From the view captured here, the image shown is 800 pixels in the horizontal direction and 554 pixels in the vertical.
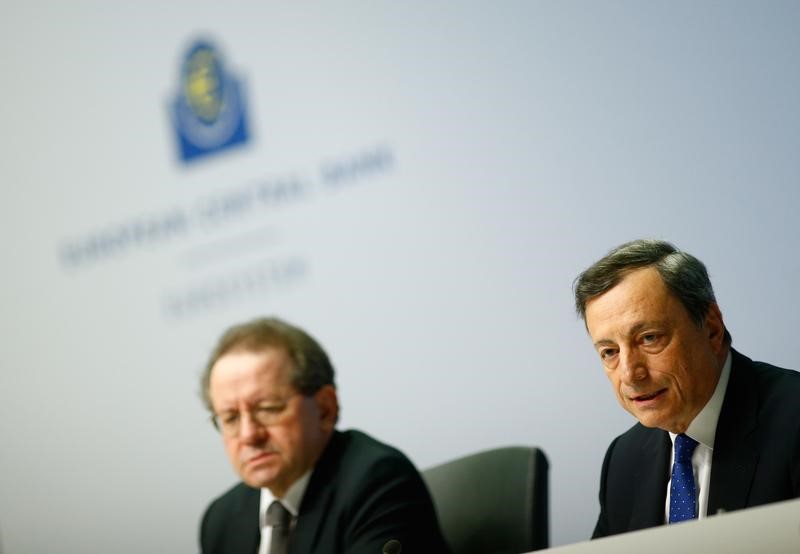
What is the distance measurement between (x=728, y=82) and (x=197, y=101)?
1568mm

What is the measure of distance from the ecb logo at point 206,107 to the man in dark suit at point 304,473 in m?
0.69

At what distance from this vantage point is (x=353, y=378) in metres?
2.76

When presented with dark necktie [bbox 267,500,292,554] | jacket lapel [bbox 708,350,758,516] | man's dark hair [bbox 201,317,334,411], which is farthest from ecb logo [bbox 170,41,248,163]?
jacket lapel [bbox 708,350,758,516]

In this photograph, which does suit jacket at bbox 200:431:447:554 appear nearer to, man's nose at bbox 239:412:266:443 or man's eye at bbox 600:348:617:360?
man's nose at bbox 239:412:266:443

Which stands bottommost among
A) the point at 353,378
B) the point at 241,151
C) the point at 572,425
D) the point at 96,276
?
the point at 572,425

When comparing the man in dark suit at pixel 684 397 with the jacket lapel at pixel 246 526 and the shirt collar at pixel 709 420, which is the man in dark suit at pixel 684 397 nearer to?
the shirt collar at pixel 709 420

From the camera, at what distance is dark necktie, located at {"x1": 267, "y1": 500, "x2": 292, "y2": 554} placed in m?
2.62

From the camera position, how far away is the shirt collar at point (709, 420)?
2.20 m

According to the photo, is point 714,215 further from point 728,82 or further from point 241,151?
point 241,151

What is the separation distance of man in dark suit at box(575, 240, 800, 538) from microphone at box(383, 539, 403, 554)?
0.54 metres

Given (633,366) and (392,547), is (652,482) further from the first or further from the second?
(392,547)

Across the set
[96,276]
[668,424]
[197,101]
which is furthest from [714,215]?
[96,276]

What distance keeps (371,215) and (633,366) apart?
92 cm

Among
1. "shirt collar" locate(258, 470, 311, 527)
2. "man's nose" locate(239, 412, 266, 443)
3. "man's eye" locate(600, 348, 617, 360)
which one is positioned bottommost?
"shirt collar" locate(258, 470, 311, 527)
